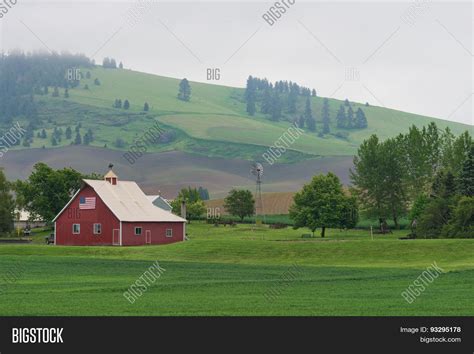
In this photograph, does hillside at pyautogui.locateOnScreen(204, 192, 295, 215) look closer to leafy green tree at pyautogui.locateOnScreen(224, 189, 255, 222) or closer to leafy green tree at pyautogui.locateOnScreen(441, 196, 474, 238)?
leafy green tree at pyautogui.locateOnScreen(224, 189, 255, 222)

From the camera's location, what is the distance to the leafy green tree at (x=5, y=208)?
341 feet

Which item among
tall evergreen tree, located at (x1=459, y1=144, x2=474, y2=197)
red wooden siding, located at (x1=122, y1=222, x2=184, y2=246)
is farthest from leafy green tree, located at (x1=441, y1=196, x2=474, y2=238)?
red wooden siding, located at (x1=122, y1=222, x2=184, y2=246)

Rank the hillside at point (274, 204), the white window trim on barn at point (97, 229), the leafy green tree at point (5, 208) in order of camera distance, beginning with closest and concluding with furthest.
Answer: the white window trim on barn at point (97, 229) → the leafy green tree at point (5, 208) → the hillside at point (274, 204)

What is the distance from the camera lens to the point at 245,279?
155ft

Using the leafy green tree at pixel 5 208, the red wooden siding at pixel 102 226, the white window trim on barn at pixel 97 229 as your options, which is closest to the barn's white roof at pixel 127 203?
the red wooden siding at pixel 102 226

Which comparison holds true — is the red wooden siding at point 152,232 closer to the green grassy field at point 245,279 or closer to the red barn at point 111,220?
the red barn at point 111,220

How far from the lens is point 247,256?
67500mm

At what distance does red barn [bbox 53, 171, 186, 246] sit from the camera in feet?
285

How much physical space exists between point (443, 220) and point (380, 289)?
45325 mm

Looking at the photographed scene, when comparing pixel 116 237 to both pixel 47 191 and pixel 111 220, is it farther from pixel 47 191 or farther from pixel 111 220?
pixel 47 191

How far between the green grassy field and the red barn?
10780 millimetres

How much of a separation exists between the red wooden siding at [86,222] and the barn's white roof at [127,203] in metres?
0.66
